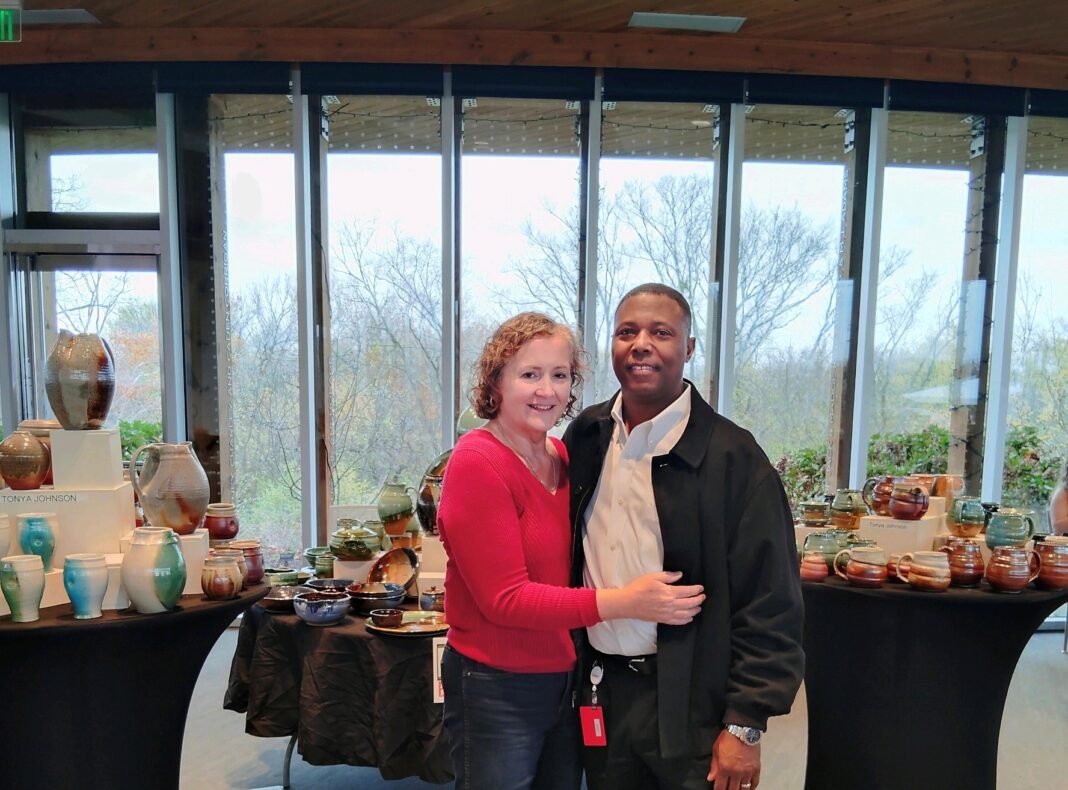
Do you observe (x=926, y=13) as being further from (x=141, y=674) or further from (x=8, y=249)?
(x=8, y=249)

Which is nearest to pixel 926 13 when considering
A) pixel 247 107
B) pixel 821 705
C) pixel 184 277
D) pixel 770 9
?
pixel 770 9

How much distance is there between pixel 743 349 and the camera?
4074mm

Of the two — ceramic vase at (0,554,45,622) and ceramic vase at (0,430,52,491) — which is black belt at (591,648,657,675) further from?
ceramic vase at (0,430,52,491)

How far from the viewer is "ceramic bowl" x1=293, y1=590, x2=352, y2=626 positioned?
76.4 inches

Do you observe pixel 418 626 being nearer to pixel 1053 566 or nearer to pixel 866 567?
pixel 866 567

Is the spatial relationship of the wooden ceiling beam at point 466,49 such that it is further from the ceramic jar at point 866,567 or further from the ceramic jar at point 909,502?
the ceramic jar at point 866,567

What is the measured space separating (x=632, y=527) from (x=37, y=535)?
58.0 inches

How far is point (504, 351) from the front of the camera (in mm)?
1170

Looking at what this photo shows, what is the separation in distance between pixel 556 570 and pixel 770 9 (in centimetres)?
346

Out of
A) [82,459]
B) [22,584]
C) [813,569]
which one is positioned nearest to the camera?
[22,584]

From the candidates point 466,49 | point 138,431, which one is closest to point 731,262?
point 466,49

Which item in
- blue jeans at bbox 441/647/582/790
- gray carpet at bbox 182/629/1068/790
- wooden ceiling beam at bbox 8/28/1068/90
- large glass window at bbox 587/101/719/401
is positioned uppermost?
wooden ceiling beam at bbox 8/28/1068/90

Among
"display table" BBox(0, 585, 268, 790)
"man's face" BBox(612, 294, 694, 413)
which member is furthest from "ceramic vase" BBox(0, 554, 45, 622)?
"man's face" BBox(612, 294, 694, 413)

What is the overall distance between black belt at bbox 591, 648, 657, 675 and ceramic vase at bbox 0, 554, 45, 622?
129 centimetres
